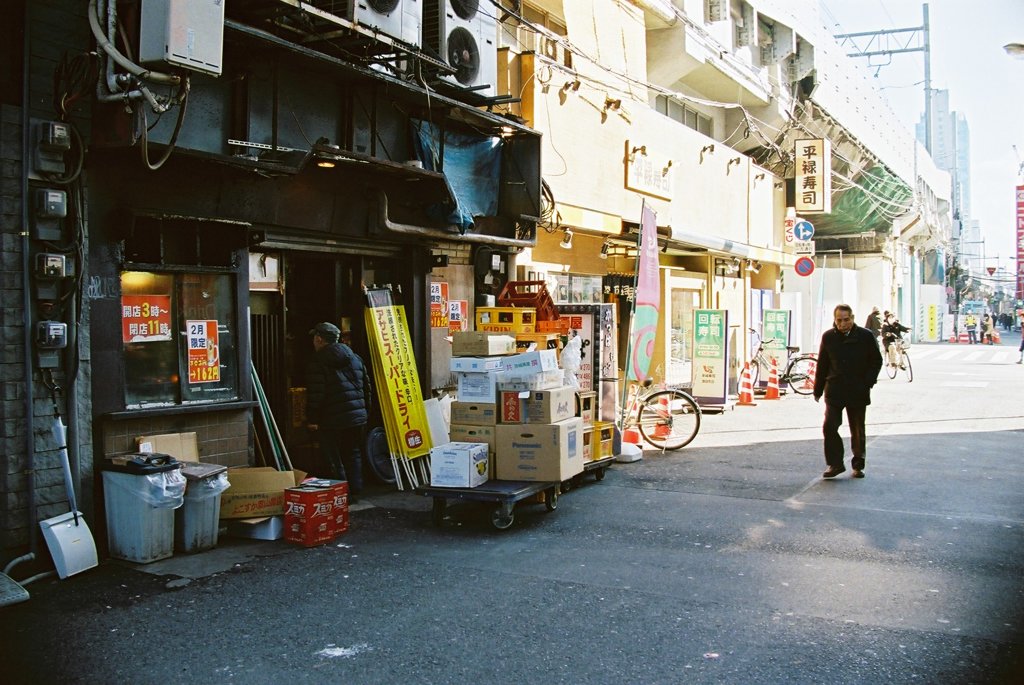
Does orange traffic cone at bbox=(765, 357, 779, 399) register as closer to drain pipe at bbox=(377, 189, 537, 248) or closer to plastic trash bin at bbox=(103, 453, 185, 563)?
drain pipe at bbox=(377, 189, 537, 248)

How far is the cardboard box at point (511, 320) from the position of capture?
9633 millimetres

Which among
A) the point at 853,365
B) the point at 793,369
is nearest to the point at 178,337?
the point at 853,365

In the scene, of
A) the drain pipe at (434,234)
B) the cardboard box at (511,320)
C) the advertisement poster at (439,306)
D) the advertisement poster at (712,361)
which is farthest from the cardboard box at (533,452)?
the advertisement poster at (712,361)

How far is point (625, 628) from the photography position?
5.63 meters

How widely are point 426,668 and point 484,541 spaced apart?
9.52ft

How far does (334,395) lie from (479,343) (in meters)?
1.77

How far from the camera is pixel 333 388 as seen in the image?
941 cm

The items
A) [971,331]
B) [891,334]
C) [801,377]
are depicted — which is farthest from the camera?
[971,331]

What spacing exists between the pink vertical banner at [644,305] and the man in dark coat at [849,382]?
261cm

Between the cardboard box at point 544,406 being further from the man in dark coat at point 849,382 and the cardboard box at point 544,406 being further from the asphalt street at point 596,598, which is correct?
the man in dark coat at point 849,382

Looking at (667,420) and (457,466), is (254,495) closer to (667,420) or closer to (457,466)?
(457,466)

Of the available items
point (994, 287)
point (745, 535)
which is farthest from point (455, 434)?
point (994, 287)

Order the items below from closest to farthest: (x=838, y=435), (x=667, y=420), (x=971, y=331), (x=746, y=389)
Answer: (x=838, y=435), (x=667, y=420), (x=746, y=389), (x=971, y=331)

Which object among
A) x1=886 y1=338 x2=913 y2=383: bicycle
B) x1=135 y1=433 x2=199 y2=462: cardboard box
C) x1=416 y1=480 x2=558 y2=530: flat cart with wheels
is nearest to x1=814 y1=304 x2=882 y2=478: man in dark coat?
x1=416 y1=480 x2=558 y2=530: flat cart with wheels
